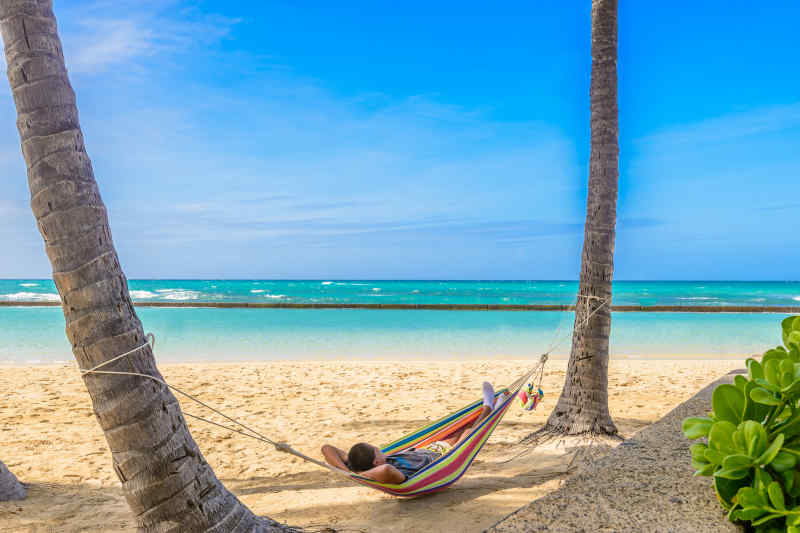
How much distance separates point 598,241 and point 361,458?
1.93m

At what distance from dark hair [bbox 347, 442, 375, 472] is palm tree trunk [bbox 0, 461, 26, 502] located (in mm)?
1642

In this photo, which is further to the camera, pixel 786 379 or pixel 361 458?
pixel 361 458

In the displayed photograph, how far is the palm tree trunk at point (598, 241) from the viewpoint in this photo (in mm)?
3229

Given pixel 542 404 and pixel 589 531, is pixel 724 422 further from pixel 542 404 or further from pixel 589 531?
pixel 542 404

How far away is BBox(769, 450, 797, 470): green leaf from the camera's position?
0.74 metres

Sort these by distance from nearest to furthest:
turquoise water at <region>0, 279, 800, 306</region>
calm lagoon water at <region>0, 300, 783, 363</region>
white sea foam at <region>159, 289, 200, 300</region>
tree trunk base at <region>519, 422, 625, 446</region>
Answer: tree trunk base at <region>519, 422, 625, 446</region> < calm lagoon water at <region>0, 300, 783, 363</region> < turquoise water at <region>0, 279, 800, 306</region> < white sea foam at <region>159, 289, 200, 300</region>

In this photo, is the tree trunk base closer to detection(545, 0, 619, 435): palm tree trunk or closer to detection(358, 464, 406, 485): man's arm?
detection(545, 0, 619, 435): palm tree trunk

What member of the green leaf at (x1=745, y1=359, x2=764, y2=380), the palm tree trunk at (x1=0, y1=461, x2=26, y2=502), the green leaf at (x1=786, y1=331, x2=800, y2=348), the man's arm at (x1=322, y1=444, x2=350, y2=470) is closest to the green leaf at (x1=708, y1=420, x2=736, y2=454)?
the green leaf at (x1=745, y1=359, x2=764, y2=380)

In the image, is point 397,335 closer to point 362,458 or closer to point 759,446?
point 362,458

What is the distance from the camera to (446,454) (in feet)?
7.80

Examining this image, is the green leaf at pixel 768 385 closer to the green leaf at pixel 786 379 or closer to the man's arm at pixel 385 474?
the green leaf at pixel 786 379

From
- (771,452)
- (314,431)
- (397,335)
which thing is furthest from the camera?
(397,335)

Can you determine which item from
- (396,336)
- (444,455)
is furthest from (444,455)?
(396,336)

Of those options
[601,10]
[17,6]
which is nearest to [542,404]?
[601,10]
